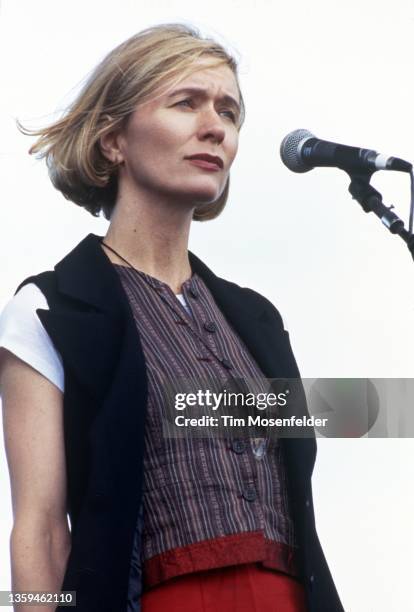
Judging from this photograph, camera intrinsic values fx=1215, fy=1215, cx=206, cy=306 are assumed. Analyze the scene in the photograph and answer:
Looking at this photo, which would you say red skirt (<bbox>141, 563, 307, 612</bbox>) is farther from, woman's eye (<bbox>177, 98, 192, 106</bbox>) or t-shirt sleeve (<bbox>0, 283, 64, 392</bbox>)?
woman's eye (<bbox>177, 98, 192, 106</bbox>)

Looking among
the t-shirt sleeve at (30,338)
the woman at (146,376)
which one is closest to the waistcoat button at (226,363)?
the woman at (146,376)

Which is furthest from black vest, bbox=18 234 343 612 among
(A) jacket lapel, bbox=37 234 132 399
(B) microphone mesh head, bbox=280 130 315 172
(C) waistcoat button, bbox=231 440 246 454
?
(B) microphone mesh head, bbox=280 130 315 172

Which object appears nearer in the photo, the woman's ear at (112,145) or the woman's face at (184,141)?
the woman's face at (184,141)

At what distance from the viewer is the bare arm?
1909 millimetres

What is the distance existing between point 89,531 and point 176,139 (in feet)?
2.42

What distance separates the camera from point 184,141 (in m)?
2.21

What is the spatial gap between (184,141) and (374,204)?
0.43 m

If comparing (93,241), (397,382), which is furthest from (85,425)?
(397,382)

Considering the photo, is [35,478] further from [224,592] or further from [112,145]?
[112,145]

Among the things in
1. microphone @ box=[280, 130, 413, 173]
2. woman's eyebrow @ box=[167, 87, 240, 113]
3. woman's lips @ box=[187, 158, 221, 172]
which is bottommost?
microphone @ box=[280, 130, 413, 173]

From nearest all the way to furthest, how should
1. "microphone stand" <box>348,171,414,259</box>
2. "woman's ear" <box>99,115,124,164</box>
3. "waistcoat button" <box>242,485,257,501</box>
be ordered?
"microphone stand" <box>348,171,414,259</box> → "waistcoat button" <box>242,485,257,501</box> → "woman's ear" <box>99,115,124,164</box>

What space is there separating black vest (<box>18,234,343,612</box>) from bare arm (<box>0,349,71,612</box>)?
25 millimetres

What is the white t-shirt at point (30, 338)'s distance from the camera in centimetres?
200

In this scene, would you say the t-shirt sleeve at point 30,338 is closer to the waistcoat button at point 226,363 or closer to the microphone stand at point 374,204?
the waistcoat button at point 226,363
